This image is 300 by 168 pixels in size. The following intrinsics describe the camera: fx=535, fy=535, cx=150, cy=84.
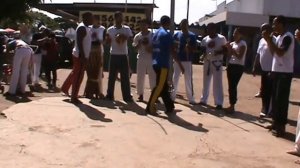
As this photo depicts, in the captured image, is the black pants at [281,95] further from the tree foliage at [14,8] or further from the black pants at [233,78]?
the tree foliage at [14,8]

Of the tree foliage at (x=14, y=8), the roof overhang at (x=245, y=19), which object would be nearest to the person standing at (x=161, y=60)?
the tree foliage at (x=14, y=8)

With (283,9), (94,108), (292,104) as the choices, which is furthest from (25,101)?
(283,9)

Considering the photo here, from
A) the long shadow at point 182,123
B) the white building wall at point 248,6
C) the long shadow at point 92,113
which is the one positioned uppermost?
the white building wall at point 248,6

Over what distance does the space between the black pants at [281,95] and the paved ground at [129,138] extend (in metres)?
0.32

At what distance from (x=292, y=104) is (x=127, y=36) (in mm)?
4850

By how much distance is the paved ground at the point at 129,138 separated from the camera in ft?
21.6

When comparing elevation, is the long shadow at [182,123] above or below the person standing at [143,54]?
below

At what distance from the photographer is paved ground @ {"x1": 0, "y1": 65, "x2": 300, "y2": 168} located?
6.60 m

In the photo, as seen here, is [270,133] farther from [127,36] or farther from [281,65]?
[127,36]

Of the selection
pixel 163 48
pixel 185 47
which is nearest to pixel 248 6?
pixel 185 47

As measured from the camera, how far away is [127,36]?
11.1 m

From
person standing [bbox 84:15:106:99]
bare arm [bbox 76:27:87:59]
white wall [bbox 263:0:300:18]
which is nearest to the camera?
bare arm [bbox 76:27:87:59]

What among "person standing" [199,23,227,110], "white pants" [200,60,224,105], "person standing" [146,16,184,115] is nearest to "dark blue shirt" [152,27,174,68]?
"person standing" [146,16,184,115]

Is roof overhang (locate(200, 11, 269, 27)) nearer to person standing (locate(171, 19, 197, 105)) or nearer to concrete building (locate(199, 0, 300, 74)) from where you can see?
concrete building (locate(199, 0, 300, 74))
